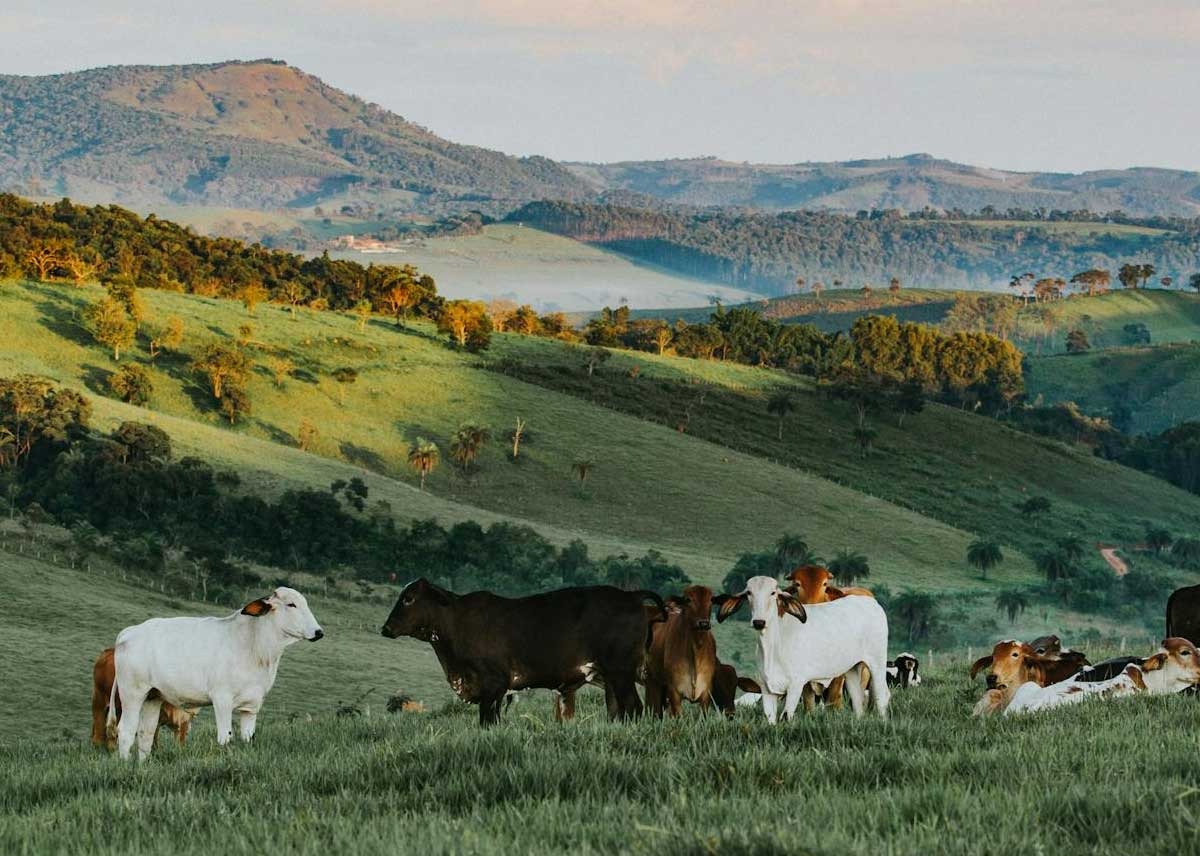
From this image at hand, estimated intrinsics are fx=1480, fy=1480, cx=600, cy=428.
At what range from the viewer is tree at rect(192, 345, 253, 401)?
134 m

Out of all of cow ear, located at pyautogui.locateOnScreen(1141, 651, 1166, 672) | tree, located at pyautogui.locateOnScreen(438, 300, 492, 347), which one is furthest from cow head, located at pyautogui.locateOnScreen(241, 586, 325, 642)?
tree, located at pyautogui.locateOnScreen(438, 300, 492, 347)

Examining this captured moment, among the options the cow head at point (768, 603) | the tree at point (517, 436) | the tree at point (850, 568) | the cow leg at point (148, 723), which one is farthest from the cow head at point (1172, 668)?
the tree at point (517, 436)

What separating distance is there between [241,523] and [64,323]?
46513 mm

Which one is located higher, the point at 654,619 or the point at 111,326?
the point at 654,619

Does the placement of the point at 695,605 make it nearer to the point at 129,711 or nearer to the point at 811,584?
the point at 811,584

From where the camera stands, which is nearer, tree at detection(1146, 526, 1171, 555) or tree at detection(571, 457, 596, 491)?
tree at detection(571, 457, 596, 491)

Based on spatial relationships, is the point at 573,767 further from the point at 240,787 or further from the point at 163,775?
the point at 163,775

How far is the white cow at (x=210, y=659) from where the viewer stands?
15.5 meters

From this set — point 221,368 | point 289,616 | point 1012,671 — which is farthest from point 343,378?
point 1012,671

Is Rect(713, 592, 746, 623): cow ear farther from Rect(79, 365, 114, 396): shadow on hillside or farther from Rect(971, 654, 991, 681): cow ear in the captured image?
Rect(79, 365, 114, 396): shadow on hillside

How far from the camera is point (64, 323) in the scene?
140500mm

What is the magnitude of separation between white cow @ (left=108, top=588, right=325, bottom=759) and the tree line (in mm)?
84123

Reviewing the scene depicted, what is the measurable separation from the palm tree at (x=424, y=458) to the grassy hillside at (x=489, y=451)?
119 cm

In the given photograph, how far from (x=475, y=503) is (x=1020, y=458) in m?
75.6
